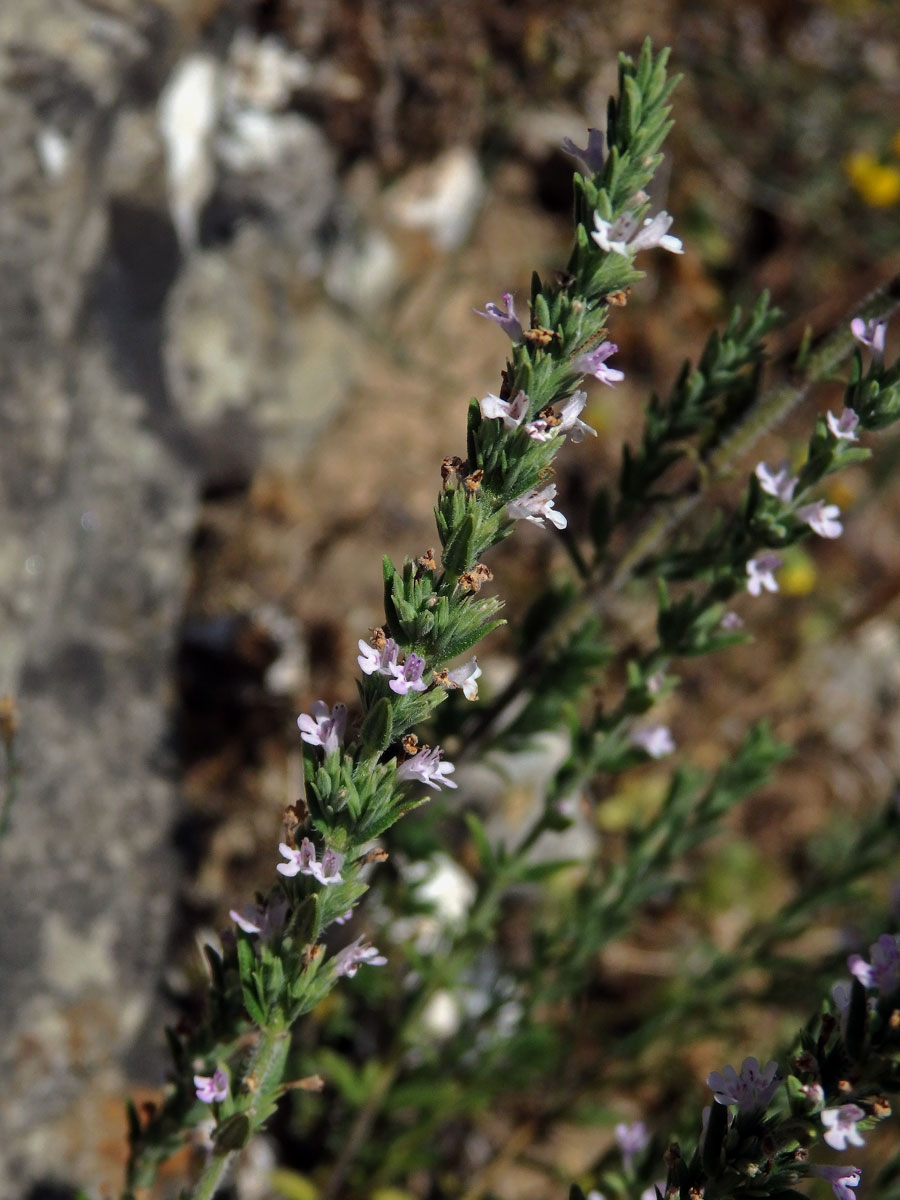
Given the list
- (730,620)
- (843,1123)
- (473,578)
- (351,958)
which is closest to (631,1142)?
(843,1123)

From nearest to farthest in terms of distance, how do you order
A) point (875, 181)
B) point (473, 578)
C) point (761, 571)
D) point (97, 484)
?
point (473, 578) → point (761, 571) → point (97, 484) → point (875, 181)

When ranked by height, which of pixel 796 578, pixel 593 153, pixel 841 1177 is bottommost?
pixel 841 1177

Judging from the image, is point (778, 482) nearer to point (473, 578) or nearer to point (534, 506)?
point (534, 506)

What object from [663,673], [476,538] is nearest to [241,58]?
[663,673]

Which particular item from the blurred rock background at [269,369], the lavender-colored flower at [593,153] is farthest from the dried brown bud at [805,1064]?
the blurred rock background at [269,369]

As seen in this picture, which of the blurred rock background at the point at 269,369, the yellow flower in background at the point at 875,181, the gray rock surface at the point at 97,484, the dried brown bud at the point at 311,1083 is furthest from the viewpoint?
the yellow flower in background at the point at 875,181

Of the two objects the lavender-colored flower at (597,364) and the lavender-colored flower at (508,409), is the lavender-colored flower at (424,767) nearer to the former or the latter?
the lavender-colored flower at (508,409)

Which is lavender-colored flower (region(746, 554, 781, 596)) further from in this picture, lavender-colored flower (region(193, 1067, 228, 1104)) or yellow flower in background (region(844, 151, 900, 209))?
yellow flower in background (region(844, 151, 900, 209))
